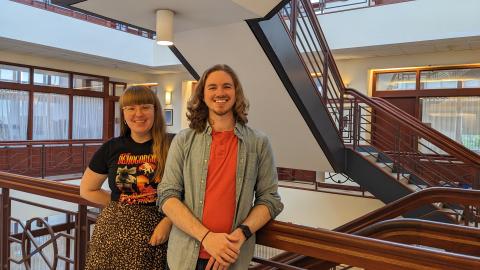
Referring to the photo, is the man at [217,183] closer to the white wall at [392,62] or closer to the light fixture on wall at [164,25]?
the light fixture on wall at [164,25]

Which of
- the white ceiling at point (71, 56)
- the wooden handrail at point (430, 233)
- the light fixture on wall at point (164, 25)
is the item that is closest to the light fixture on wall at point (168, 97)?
the white ceiling at point (71, 56)

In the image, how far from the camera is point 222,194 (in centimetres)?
134

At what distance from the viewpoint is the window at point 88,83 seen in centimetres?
1043

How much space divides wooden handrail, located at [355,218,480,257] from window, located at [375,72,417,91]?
6945 millimetres

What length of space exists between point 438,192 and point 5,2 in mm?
7993

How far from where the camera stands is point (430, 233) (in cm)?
165

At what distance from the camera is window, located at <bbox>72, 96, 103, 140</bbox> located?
10.6m

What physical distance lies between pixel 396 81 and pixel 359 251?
8.06 metres

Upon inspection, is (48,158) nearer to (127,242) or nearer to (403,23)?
(403,23)

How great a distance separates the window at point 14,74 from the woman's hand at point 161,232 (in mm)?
8991

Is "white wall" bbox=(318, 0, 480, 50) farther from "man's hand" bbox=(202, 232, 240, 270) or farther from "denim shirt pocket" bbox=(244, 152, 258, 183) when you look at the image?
"man's hand" bbox=(202, 232, 240, 270)

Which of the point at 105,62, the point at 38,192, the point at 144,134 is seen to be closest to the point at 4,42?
the point at 105,62

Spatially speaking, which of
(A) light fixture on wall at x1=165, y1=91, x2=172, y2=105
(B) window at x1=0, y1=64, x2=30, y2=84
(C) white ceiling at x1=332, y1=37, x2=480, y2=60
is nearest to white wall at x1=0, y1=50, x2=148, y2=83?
(B) window at x1=0, y1=64, x2=30, y2=84

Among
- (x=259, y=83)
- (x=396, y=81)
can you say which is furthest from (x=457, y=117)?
(x=259, y=83)
